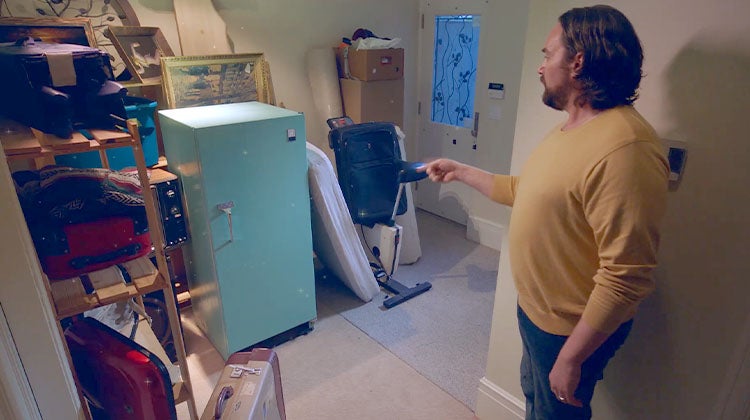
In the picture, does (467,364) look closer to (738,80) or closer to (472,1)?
(738,80)

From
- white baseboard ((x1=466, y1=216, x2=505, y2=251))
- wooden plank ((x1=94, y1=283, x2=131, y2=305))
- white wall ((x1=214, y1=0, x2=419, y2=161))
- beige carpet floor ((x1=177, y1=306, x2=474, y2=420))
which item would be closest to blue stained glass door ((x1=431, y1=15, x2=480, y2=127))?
white wall ((x1=214, y1=0, x2=419, y2=161))

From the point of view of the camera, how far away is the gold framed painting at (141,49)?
2354mm

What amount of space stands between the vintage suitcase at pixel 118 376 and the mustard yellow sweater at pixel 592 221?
1.21 m

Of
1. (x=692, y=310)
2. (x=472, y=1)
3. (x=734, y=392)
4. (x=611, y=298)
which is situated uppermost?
(x=472, y=1)

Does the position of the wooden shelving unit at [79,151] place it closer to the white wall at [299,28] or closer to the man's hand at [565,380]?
the man's hand at [565,380]

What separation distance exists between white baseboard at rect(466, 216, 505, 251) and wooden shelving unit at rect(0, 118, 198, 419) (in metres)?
2.72

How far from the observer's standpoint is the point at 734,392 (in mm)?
1301

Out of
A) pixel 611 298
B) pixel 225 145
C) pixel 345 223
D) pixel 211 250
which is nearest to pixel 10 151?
pixel 225 145

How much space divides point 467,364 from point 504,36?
2392 millimetres

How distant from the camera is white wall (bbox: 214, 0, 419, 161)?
2988 millimetres

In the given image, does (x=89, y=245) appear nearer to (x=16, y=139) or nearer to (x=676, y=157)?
(x=16, y=139)

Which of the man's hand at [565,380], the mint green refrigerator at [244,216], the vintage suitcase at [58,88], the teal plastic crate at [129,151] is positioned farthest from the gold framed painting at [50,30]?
the man's hand at [565,380]

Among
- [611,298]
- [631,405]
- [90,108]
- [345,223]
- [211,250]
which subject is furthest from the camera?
[345,223]

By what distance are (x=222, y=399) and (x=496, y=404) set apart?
1176 millimetres
